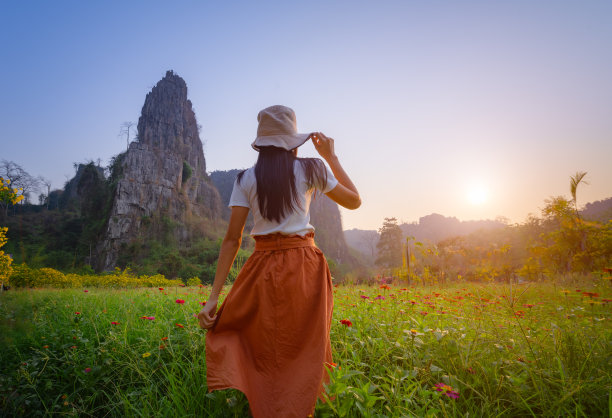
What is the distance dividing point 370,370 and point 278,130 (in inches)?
61.8

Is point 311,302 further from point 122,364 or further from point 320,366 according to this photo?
point 122,364

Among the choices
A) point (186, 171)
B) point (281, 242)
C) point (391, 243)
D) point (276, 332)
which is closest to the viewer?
point (276, 332)

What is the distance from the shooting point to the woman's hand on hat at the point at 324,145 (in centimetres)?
152

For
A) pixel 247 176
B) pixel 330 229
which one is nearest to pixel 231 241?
pixel 247 176

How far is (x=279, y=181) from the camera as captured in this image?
134 cm

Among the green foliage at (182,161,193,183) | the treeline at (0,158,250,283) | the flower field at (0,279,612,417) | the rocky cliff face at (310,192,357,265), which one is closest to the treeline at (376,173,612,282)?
the flower field at (0,279,612,417)

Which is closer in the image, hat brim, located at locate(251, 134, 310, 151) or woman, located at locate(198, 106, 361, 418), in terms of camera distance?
woman, located at locate(198, 106, 361, 418)

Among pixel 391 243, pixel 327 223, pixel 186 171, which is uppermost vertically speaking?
pixel 186 171

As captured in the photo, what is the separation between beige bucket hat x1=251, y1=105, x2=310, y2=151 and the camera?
55.9 inches

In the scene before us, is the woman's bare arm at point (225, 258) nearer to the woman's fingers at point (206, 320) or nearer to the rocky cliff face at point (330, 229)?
the woman's fingers at point (206, 320)

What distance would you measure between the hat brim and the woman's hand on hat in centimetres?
12

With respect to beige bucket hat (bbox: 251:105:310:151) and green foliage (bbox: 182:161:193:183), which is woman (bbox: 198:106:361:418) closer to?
beige bucket hat (bbox: 251:105:310:151)

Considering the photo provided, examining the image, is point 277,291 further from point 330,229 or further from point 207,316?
point 330,229

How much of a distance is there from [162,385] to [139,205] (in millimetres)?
33122
